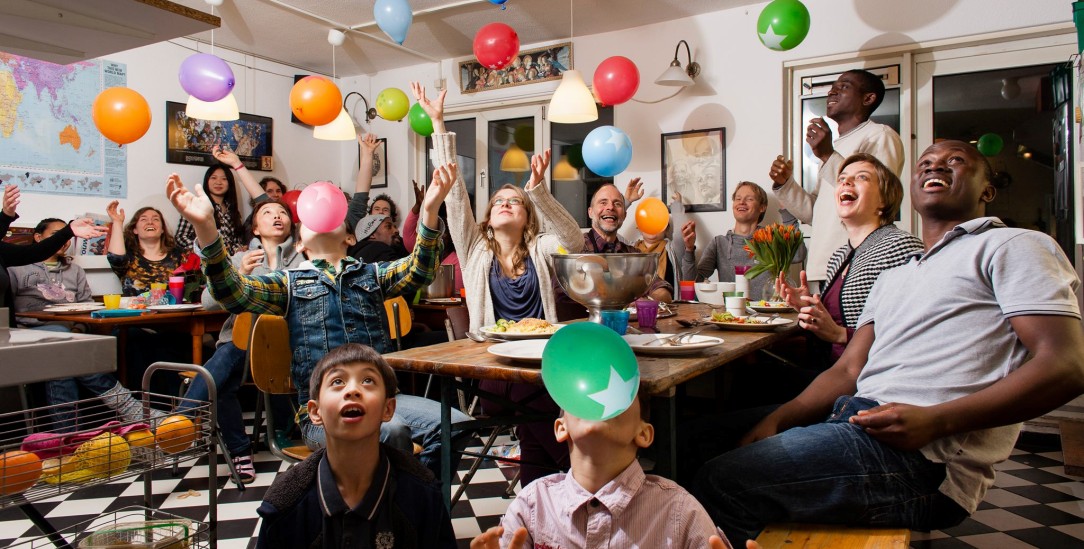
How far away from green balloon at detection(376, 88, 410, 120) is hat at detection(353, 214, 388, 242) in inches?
33.7

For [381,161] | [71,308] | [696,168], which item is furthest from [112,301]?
[696,168]

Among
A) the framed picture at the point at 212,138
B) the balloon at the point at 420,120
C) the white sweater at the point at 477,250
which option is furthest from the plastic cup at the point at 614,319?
the framed picture at the point at 212,138

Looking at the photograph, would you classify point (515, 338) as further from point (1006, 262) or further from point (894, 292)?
point (1006, 262)

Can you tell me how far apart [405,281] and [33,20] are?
140 centimetres

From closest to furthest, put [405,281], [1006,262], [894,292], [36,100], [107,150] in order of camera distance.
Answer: [1006,262] → [894,292] → [405,281] → [36,100] → [107,150]

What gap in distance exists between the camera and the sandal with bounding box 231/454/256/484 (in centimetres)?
317

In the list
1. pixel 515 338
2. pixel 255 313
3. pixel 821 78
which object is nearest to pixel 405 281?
pixel 255 313

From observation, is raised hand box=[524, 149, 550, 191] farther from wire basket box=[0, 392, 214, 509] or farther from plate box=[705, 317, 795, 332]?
wire basket box=[0, 392, 214, 509]

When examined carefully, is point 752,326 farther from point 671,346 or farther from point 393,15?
point 393,15

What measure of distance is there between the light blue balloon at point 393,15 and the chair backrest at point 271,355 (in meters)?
2.59

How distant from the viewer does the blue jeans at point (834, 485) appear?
4.47ft

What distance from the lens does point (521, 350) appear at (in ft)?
5.27

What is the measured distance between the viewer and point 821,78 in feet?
16.0

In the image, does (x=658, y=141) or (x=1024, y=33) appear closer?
(x=1024, y=33)
